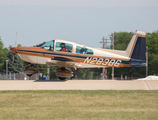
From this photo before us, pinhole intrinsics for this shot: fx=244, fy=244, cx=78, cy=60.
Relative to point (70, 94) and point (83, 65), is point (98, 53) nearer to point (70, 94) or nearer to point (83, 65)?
point (83, 65)

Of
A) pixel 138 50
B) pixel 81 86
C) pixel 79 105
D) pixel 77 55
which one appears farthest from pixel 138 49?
pixel 79 105

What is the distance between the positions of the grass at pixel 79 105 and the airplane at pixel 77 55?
5345mm

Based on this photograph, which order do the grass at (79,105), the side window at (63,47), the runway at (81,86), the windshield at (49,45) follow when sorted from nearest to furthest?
the grass at (79,105), the runway at (81,86), the side window at (63,47), the windshield at (49,45)

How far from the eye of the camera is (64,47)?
1769 centimetres

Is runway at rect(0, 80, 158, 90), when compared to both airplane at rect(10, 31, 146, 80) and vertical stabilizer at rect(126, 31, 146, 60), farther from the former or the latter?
vertical stabilizer at rect(126, 31, 146, 60)

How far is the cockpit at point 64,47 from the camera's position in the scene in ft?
58.0

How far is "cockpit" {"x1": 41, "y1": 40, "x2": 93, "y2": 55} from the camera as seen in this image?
17672 millimetres

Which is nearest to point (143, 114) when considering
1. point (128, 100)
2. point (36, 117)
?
point (128, 100)

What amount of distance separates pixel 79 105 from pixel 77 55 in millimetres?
8414

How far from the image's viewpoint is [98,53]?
18172 millimetres

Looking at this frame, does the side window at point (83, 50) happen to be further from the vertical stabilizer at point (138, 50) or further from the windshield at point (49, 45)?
the vertical stabilizer at point (138, 50)

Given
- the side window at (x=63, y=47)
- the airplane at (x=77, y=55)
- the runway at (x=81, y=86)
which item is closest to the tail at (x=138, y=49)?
the airplane at (x=77, y=55)

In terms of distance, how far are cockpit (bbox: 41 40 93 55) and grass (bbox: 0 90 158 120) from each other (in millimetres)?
5573

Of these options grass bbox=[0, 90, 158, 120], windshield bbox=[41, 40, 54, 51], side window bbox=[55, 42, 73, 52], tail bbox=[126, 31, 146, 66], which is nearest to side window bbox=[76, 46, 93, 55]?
side window bbox=[55, 42, 73, 52]
